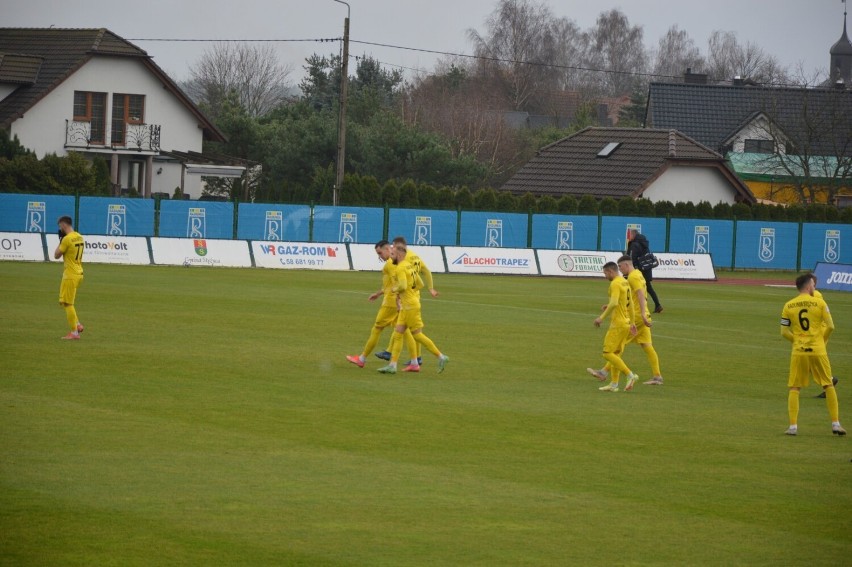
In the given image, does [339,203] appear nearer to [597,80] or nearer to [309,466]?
[309,466]

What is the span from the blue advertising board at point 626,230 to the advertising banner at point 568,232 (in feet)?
1.47

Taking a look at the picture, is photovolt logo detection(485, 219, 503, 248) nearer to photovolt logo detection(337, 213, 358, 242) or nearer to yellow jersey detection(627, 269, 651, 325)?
photovolt logo detection(337, 213, 358, 242)

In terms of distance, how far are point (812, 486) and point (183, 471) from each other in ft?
19.1

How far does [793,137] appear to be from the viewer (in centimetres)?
7056

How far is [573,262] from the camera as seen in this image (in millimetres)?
45812

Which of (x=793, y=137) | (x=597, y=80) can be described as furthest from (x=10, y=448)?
(x=597, y=80)

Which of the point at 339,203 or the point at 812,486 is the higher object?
the point at 339,203

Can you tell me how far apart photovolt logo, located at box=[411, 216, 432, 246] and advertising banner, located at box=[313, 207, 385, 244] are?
5.28 ft

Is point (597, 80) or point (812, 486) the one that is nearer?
point (812, 486)

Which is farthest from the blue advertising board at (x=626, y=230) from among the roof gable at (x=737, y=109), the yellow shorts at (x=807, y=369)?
the yellow shorts at (x=807, y=369)

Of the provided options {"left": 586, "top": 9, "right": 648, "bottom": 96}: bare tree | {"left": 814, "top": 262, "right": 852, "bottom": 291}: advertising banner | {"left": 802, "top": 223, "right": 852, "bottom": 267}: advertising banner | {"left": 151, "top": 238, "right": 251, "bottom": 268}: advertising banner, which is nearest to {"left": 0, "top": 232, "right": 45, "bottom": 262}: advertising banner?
{"left": 151, "top": 238, "right": 251, "bottom": 268}: advertising banner

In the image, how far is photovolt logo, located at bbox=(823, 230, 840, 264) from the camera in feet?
180

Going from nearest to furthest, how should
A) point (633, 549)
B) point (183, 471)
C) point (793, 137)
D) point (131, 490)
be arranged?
point (633, 549) → point (131, 490) → point (183, 471) → point (793, 137)

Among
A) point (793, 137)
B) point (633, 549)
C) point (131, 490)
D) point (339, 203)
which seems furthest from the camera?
point (793, 137)
